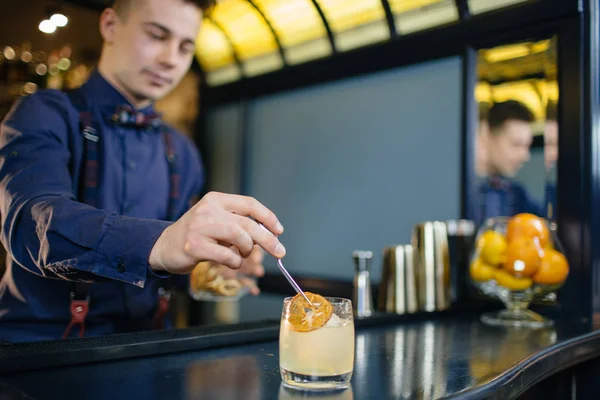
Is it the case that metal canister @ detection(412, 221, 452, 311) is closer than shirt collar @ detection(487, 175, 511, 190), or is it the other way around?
metal canister @ detection(412, 221, 452, 311)

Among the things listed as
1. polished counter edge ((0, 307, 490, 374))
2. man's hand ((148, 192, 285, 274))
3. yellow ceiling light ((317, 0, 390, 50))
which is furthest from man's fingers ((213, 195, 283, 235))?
yellow ceiling light ((317, 0, 390, 50))

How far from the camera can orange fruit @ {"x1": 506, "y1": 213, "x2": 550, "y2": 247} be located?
6.05 ft

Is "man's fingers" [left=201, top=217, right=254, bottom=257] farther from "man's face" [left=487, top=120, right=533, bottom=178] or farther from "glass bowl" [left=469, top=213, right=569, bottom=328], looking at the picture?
"man's face" [left=487, top=120, right=533, bottom=178]

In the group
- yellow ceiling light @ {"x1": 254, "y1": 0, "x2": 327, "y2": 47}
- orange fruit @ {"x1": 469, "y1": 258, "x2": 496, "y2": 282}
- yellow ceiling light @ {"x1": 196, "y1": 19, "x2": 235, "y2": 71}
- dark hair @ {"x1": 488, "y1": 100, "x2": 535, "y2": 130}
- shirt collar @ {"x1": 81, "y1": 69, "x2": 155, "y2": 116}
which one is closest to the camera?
shirt collar @ {"x1": 81, "y1": 69, "x2": 155, "y2": 116}

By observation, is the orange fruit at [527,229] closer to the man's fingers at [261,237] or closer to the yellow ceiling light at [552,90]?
the yellow ceiling light at [552,90]

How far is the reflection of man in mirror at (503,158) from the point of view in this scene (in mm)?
2227

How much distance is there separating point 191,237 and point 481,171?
5.39 ft

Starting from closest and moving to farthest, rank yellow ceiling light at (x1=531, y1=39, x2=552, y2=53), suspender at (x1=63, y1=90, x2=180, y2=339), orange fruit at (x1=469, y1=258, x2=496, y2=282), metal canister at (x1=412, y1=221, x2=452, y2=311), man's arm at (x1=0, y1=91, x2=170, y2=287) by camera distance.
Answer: man's arm at (x1=0, y1=91, x2=170, y2=287), suspender at (x1=63, y1=90, x2=180, y2=339), orange fruit at (x1=469, y1=258, x2=496, y2=282), metal canister at (x1=412, y1=221, x2=452, y2=311), yellow ceiling light at (x1=531, y1=39, x2=552, y2=53)

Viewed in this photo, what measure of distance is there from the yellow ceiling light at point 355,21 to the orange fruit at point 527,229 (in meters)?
1.09

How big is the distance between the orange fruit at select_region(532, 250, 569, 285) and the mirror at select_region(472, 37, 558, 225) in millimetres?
308

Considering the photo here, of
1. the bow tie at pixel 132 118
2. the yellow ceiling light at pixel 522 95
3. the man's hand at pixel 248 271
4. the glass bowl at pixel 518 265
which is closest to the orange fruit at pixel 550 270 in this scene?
the glass bowl at pixel 518 265

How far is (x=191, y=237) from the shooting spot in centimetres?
94

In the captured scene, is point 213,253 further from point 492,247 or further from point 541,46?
point 541,46

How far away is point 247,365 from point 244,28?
91.9 inches
